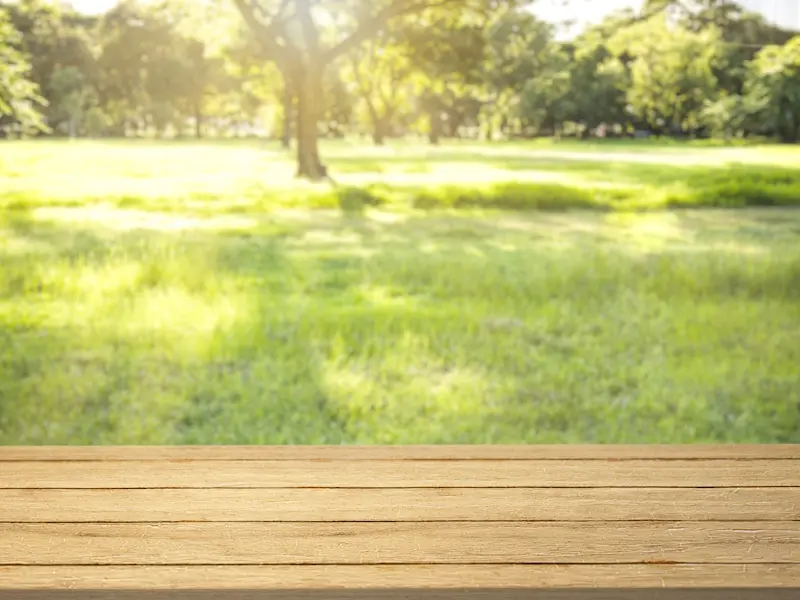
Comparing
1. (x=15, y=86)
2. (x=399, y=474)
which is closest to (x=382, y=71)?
(x=15, y=86)

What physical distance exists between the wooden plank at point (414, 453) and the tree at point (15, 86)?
114 centimetres

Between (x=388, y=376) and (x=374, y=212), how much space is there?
515 mm

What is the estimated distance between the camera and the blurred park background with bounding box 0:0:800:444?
8.84 ft

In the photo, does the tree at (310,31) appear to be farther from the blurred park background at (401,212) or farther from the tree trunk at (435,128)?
the tree trunk at (435,128)

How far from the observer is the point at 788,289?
2.77 meters

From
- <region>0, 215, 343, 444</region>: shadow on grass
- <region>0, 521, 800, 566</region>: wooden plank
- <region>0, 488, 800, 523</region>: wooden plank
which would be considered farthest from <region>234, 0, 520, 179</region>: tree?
<region>0, 521, 800, 566</region>: wooden plank

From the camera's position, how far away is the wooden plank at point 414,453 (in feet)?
6.63

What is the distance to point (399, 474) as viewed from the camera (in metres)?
1.90

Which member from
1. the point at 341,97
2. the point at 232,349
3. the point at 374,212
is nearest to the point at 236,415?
the point at 232,349

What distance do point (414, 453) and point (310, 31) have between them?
138 cm

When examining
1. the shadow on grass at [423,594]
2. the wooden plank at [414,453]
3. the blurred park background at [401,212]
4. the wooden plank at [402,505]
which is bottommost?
the wooden plank at [414,453]

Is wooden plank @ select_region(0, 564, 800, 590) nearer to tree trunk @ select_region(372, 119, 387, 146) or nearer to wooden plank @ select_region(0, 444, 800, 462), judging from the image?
wooden plank @ select_region(0, 444, 800, 462)

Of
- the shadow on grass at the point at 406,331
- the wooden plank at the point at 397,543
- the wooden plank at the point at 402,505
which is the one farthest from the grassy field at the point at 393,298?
the wooden plank at the point at 397,543

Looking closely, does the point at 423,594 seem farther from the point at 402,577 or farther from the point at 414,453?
the point at 414,453
